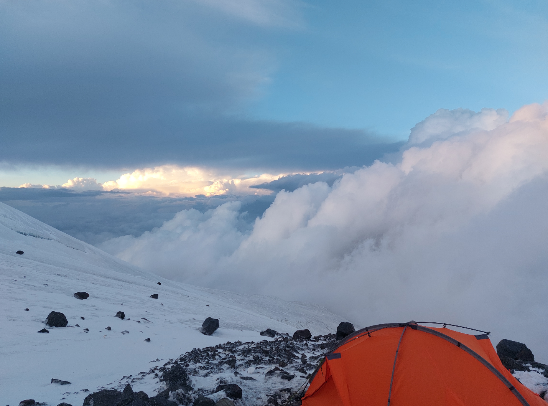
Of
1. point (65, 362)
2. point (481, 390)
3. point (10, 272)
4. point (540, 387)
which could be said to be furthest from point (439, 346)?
point (10, 272)

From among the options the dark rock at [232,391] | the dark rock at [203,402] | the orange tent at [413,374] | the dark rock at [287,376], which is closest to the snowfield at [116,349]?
the dark rock at [287,376]

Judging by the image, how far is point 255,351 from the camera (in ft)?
49.7

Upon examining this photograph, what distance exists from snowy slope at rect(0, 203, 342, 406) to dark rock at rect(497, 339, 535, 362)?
1478 centimetres

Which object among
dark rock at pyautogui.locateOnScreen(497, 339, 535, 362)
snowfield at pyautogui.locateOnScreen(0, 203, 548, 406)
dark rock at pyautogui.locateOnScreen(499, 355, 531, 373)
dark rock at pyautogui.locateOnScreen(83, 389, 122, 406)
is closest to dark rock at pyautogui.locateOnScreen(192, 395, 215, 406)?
snowfield at pyautogui.locateOnScreen(0, 203, 548, 406)

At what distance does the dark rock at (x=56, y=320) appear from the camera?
16.0 m

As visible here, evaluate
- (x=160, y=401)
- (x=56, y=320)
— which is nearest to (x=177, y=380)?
(x=160, y=401)

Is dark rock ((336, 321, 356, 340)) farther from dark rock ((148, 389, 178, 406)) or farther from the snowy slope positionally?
dark rock ((148, 389, 178, 406))

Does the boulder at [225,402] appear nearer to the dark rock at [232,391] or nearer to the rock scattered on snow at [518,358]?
the dark rock at [232,391]

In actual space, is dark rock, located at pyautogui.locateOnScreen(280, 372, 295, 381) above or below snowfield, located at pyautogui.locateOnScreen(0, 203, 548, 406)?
above

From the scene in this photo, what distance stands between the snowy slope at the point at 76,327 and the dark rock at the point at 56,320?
15.8 inches

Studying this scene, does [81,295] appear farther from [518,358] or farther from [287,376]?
[518,358]

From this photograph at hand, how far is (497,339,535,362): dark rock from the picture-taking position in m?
15.4

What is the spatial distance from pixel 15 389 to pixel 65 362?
2743 mm

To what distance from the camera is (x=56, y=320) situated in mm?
16141
